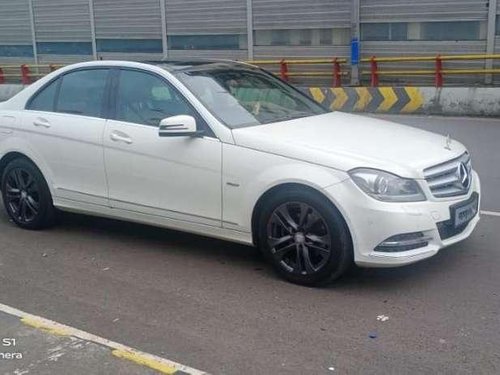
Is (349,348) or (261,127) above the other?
(261,127)

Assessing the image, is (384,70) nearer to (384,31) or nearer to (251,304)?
(384,31)

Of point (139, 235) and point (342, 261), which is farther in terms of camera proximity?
point (139, 235)

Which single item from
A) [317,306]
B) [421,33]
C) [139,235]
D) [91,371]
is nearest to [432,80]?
[421,33]

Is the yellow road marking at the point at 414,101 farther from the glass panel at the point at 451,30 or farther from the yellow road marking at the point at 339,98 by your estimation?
the glass panel at the point at 451,30

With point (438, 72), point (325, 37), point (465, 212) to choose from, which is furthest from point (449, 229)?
point (325, 37)

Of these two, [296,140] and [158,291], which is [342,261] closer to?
[296,140]

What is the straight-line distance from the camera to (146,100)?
552 centimetres

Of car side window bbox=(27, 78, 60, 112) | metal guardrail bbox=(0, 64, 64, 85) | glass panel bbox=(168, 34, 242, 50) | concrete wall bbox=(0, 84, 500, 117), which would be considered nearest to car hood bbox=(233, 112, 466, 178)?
car side window bbox=(27, 78, 60, 112)

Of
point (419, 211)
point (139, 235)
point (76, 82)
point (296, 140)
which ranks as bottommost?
point (139, 235)

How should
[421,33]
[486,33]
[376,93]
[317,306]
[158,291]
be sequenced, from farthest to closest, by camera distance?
[421,33]
[486,33]
[376,93]
[158,291]
[317,306]

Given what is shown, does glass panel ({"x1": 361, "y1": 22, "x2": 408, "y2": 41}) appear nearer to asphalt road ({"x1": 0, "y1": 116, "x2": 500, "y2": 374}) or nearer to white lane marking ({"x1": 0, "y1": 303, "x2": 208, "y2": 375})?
asphalt road ({"x1": 0, "y1": 116, "x2": 500, "y2": 374})

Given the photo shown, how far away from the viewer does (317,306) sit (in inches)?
173

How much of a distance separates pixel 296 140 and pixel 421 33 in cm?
1323

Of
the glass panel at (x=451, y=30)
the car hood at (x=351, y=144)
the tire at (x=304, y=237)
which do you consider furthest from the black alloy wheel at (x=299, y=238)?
the glass panel at (x=451, y=30)
